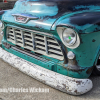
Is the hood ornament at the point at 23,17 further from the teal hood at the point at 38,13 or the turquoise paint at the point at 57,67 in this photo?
the turquoise paint at the point at 57,67

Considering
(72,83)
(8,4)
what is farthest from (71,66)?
(8,4)

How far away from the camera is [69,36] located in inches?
69.7

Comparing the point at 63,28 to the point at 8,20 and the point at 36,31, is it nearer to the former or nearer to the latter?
the point at 36,31

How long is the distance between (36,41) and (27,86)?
614 mm

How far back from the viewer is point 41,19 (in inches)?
80.7

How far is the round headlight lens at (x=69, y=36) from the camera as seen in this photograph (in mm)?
1737

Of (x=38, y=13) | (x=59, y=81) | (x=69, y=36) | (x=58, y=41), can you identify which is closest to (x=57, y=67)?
(x=59, y=81)

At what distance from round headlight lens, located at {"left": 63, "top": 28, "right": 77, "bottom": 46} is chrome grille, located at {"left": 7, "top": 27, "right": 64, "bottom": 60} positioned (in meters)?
0.18

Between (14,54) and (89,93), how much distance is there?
4.28 feet

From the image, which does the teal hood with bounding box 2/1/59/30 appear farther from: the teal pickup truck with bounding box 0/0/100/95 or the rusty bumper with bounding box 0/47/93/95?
the rusty bumper with bounding box 0/47/93/95

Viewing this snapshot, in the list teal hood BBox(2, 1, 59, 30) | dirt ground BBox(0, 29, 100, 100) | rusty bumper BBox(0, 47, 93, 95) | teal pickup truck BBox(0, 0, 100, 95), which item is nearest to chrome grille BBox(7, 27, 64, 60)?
teal pickup truck BBox(0, 0, 100, 95)

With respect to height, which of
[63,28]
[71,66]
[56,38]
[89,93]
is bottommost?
[89,93]

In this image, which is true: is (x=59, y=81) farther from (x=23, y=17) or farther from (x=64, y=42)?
(x=23, y=17)

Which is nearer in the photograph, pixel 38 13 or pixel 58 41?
pixel 58 41
